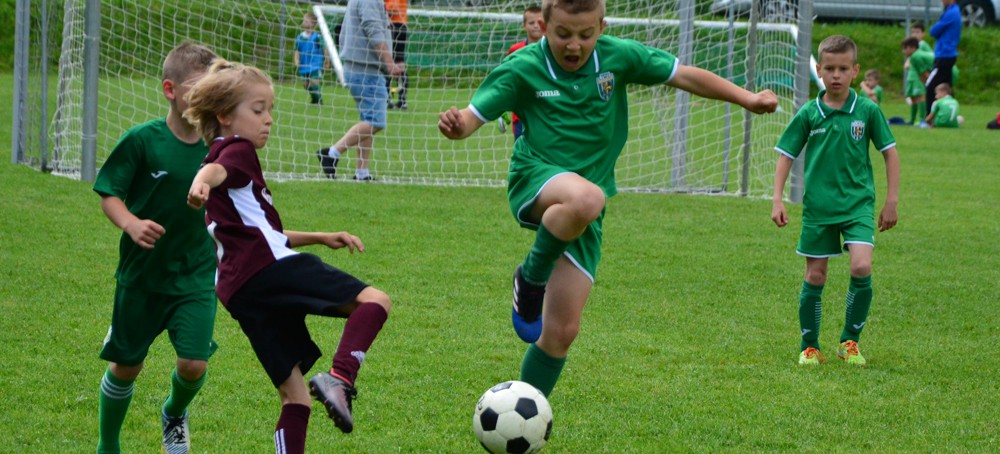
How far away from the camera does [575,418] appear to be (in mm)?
4699

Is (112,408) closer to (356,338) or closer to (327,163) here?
(356,338)

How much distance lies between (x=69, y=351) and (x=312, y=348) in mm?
2338

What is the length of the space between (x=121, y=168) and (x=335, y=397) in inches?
49.3

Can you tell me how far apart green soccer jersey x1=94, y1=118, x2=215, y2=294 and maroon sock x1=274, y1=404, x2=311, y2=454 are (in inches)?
26.4

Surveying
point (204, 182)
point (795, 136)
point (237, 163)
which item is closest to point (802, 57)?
point (795, 136)

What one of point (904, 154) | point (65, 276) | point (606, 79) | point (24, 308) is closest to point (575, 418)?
point (606, 79)

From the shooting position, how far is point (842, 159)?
578cm

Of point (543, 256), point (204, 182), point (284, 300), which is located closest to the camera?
point (204, 182)

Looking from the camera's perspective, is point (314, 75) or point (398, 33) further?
point (314, 75)

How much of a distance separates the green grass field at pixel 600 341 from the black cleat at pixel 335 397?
119cm

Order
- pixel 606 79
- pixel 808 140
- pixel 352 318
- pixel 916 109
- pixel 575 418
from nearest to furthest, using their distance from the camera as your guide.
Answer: pixel 352 318
pixel 606 79
pixel 575 418
pixel 808 140
pixel 916 109

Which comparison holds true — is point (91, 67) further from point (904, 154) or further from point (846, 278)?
point (904, 154)

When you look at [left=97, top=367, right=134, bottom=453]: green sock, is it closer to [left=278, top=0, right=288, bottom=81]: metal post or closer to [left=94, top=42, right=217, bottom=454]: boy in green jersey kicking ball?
[left=94, top=42, right=217, bottom=454]: boy in green jersey kicking ball

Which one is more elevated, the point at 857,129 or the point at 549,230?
the point at 857,129
